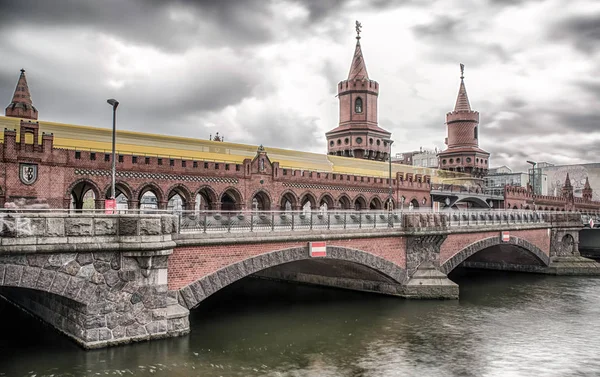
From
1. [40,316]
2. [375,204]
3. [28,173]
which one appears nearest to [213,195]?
[28,173]

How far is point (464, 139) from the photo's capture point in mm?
72062

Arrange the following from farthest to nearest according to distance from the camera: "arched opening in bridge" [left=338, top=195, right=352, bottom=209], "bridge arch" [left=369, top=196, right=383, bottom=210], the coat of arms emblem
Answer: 1. "bridge arch" [left=369, top=196, right=383, bottom=210]
2. "arched opening in bridge" [left=338, top=195, right=352, bottom=209]
3. the coat of arms emblem

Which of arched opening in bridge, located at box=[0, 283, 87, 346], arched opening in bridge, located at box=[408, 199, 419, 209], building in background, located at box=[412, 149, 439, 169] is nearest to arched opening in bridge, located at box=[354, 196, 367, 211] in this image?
arched opening in bridge, located at box=[408, 199, 419, 209]

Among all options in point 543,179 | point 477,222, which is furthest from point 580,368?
point 543,179

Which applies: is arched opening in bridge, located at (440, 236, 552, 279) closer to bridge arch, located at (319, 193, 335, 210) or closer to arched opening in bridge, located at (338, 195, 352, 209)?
arched opening in bridge, located at (338, 195, 352, 209)

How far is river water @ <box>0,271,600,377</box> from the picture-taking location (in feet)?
51.7

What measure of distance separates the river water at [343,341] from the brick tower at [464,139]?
144 ft

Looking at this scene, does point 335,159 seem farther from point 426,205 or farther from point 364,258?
point 364,258

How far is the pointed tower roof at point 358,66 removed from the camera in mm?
61438

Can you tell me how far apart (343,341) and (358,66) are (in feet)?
156

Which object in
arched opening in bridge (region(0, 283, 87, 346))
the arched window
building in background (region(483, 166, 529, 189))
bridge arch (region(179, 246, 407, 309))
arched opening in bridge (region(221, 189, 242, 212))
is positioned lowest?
arched opening in bridge (region(0, 283, 87, 346))

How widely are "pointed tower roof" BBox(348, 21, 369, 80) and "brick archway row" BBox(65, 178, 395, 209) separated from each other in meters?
19.1

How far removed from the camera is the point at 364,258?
24828 mm

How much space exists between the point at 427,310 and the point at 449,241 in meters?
6.62
